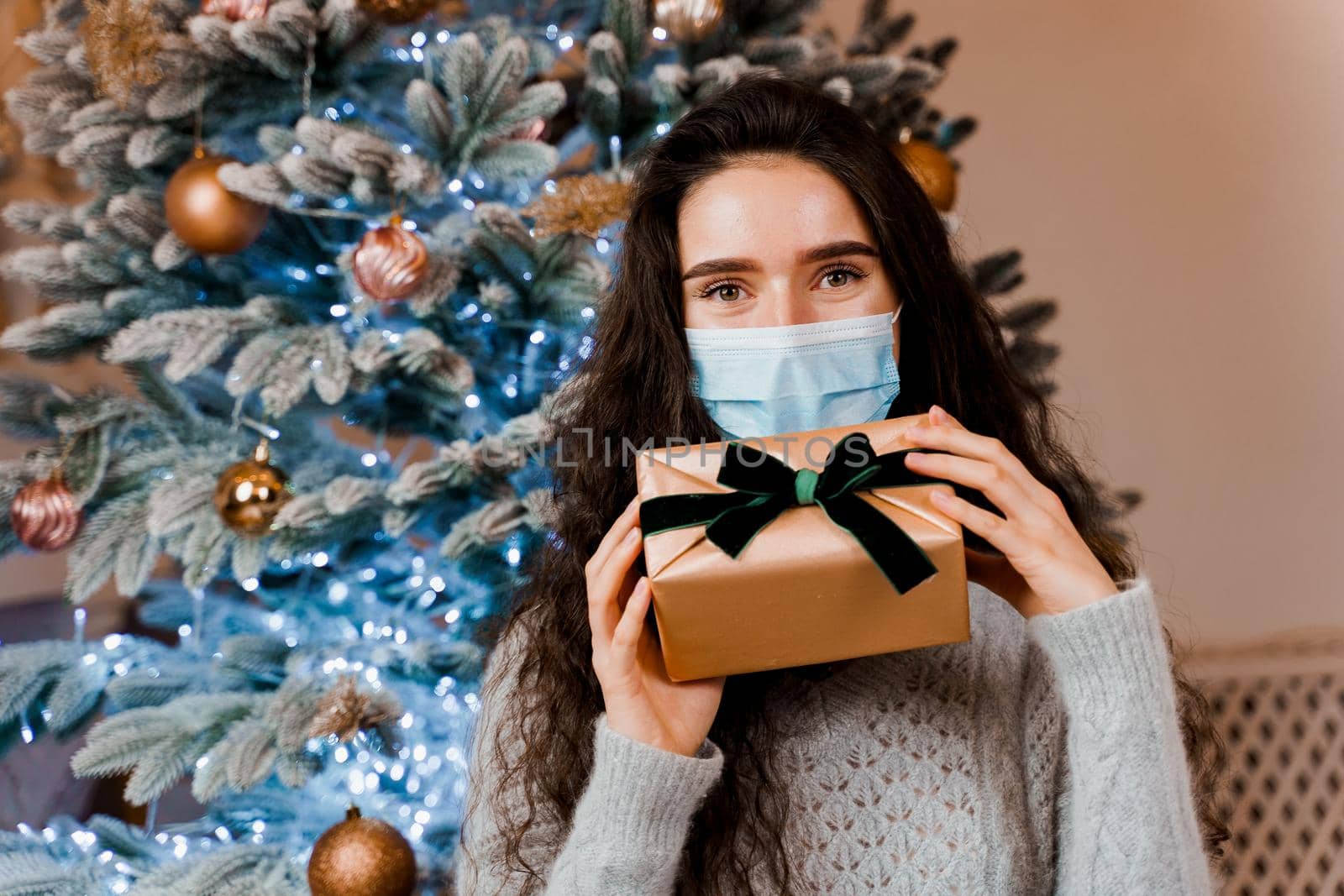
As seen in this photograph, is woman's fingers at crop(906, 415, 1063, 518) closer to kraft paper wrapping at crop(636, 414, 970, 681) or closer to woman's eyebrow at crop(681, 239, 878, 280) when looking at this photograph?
kraft paper wrapping at crop(636, 414, 970, 681)

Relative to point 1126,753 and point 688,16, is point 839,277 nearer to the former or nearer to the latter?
point 1126,753

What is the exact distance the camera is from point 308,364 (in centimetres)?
159

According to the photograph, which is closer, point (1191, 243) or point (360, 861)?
point (360, 861)

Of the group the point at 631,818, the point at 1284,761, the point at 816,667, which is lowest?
the point at 1284,761

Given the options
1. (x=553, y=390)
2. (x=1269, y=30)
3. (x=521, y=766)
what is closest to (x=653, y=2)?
(x=553, y=390)

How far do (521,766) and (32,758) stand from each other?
87.4 inches

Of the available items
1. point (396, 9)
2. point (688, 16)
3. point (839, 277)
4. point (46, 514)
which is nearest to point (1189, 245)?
point (688, 16)

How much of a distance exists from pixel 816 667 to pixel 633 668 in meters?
0.27

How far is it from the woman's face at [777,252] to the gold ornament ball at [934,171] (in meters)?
0.68

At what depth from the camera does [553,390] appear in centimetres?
164

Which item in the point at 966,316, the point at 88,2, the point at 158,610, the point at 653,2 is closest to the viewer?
the point at 966,316

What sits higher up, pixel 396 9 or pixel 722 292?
pixel 396 9

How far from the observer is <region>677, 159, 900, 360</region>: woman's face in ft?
3.73

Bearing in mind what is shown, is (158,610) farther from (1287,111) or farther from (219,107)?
(1287,111)
